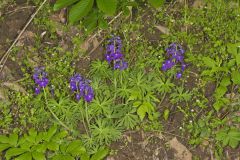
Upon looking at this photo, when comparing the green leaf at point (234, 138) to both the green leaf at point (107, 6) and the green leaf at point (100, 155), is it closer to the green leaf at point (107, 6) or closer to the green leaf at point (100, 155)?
the green leaf at point (100, 155)

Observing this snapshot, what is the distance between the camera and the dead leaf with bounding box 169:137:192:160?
11.0 feet

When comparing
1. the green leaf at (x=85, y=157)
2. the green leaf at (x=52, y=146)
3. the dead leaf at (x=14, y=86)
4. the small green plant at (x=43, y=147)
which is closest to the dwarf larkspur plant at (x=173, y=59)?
the small green plant at (x=43, y=147)

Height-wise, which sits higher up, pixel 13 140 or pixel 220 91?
pixel 13 140

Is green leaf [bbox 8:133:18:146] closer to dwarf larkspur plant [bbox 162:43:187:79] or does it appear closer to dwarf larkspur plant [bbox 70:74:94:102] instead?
dwarf larkspur plant [bbox 70:74:94:102]

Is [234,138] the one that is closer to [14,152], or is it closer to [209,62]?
[209,62]

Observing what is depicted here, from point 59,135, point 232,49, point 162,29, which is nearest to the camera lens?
point 59,135

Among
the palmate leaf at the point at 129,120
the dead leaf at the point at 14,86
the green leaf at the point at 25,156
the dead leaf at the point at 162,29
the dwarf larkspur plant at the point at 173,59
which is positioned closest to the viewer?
the green leaf at the point at 25,156

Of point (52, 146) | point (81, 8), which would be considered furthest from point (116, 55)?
point (81, 8)

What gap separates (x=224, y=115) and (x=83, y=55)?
4.86 ft

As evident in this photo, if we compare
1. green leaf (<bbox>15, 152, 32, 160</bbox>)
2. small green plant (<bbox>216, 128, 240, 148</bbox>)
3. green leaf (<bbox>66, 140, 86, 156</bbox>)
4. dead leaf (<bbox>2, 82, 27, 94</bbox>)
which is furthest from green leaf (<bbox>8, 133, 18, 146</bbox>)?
small green plant (<bbox>216, 128, 240, 148</bbox>)

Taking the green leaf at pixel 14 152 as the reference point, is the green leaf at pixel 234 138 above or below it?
below

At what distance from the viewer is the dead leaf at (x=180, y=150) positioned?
336 centimetres

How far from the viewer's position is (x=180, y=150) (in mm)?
3396

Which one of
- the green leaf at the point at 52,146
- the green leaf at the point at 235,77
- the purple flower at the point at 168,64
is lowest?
the green leaf at the point at 235,77
